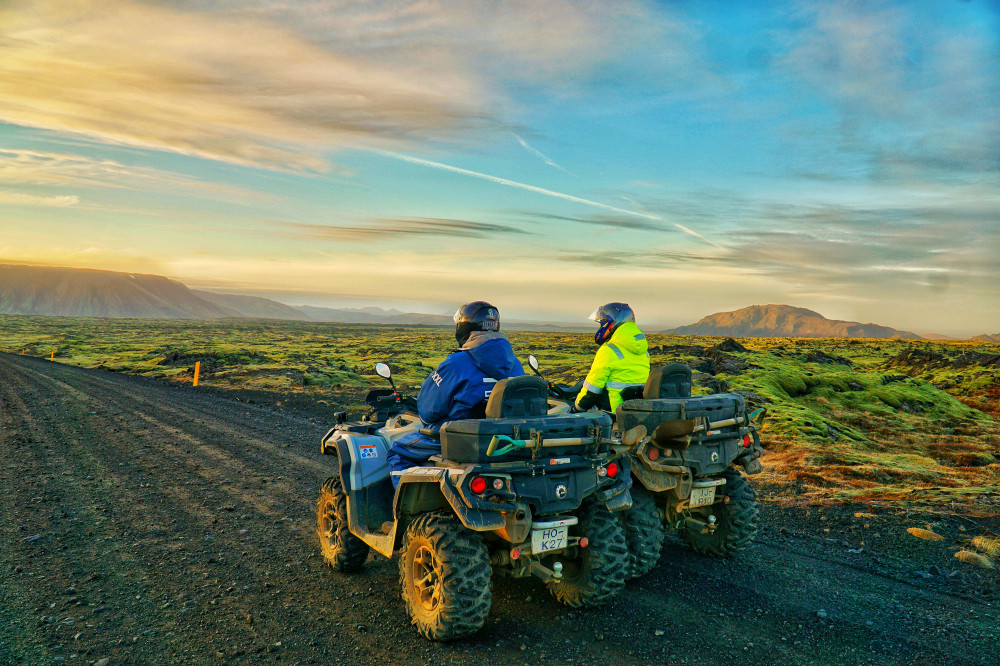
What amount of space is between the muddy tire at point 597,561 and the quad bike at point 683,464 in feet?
2.54

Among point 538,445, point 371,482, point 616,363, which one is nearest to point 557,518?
point 538,445

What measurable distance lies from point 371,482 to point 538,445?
2.07m

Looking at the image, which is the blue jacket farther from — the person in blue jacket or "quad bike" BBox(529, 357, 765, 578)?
"quad bike" BBox(529, 357, 765, 578)

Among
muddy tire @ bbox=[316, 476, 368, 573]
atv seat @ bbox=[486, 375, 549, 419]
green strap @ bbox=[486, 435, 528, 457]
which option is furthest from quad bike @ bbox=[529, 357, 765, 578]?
muddy tire @ bbox=[316, 476, 368, 573]

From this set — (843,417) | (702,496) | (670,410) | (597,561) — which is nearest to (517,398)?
(597,561)

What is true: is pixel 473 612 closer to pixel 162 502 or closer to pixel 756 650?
pixel 756 650

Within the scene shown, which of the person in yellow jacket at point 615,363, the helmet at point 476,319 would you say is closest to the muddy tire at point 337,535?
the helmet at point 476,319

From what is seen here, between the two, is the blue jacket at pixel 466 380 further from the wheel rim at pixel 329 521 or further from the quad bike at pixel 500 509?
the wheel rim at pixel 329 521

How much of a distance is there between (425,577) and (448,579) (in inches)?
13.9

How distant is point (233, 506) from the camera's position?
9086 mm

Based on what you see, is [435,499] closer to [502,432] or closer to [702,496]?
[502,432]

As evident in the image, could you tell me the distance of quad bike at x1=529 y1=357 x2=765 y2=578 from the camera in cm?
672

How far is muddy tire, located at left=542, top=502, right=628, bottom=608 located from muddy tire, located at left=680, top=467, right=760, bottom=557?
2.31 metres

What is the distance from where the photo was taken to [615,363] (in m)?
7.63
